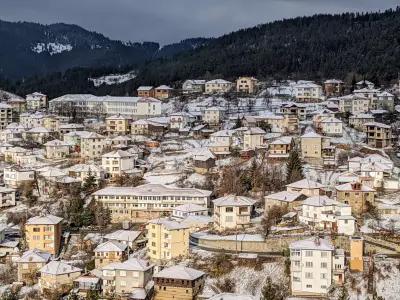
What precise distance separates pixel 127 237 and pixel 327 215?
11.5 m

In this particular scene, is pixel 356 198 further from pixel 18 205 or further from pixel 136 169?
pixel 18 205

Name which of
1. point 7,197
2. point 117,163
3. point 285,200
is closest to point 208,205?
point 285,200

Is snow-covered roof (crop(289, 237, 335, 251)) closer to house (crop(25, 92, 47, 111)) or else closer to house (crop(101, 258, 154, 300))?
house (crop(101, 258, 154, 300))

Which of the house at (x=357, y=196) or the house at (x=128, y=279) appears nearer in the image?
the house at (x=128, y=279)

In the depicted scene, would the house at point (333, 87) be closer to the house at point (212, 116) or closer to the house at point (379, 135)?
the house at point (212, 116)

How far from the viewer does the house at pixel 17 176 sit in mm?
51875

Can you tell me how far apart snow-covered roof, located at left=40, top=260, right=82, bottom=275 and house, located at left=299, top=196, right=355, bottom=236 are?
12.7 m

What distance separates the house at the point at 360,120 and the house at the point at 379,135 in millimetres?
3228

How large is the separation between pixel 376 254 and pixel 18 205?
25.9 meters

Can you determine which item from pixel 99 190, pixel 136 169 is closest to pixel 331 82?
pixel 136 169

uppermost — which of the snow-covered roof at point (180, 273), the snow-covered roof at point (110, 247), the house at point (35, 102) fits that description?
the house at point (35, 102)

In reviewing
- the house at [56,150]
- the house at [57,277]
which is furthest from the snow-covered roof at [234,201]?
the house at [56,150]

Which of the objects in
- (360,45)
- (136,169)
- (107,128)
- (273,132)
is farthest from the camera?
(360,45)

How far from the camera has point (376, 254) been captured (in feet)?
114
